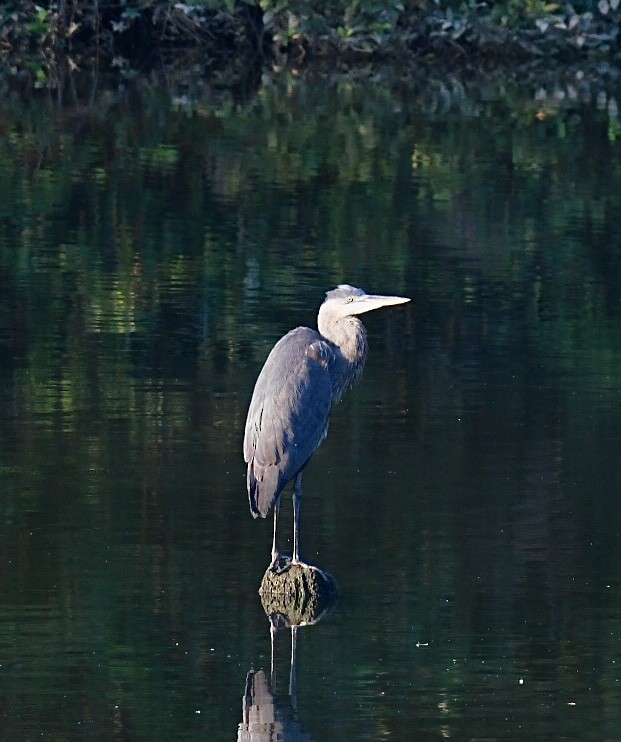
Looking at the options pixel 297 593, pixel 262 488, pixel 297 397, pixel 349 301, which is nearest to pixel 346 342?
pixel 349 301

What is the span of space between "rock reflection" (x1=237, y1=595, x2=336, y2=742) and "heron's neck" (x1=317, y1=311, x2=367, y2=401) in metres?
1.24

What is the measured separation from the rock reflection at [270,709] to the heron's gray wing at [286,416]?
62 centimetres

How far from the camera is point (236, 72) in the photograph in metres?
30.5

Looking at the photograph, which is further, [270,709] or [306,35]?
[306,35]

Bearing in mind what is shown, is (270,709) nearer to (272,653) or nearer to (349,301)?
(272,653)

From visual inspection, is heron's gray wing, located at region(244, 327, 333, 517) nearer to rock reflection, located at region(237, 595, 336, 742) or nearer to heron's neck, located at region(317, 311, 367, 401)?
heron's neck, located at region(317, 311, 367, 401)

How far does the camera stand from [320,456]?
9.17 meters

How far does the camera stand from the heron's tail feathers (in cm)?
715

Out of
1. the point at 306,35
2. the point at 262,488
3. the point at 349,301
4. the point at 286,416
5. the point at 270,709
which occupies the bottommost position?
the point at 270,709

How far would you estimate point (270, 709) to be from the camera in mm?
6273

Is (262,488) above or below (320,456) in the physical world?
above

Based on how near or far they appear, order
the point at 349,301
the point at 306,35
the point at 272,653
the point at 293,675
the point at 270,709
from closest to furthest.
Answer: the point at 270,709, the point at 293,675, the point at 272,653, the point at 349,301, the point at 306,35

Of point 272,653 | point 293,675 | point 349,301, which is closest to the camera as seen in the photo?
point 293,675

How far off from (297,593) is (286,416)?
651 millimetres
